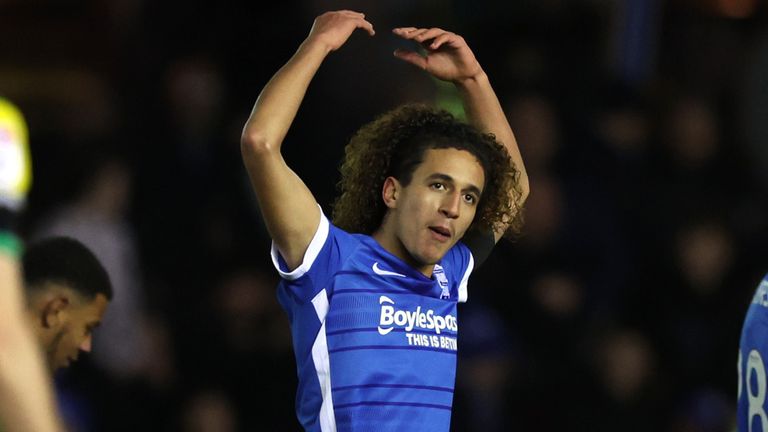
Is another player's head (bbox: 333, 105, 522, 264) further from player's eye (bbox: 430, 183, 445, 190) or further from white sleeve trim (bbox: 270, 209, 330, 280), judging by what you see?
white sleeve trim (bbox: 270, 209, 330, 280)

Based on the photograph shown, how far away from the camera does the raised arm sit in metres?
3.98

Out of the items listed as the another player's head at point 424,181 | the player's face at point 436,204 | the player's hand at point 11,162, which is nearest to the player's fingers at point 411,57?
the another player's head at point 424,181

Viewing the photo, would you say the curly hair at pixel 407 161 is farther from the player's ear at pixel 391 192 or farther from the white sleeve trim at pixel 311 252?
the white sleeve trim at pixel 311 252

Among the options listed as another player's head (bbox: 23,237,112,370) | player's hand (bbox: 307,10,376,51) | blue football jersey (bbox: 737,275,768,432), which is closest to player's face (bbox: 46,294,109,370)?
another player's head (bbox: 23,237,112,370)

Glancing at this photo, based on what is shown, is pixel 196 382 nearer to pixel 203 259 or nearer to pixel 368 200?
pixel 203 259

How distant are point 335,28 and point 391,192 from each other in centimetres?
46

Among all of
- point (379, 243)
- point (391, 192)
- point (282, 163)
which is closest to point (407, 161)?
point (391, 192)

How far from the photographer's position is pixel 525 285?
273 inches

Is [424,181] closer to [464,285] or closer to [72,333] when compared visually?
[464,285]

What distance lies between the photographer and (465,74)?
4.12 m

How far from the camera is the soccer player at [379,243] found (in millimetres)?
3584

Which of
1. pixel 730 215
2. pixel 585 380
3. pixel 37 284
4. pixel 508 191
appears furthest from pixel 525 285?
pixel 37 284

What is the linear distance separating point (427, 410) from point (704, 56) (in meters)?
5.17

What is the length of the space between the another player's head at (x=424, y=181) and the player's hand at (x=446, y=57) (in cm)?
13
